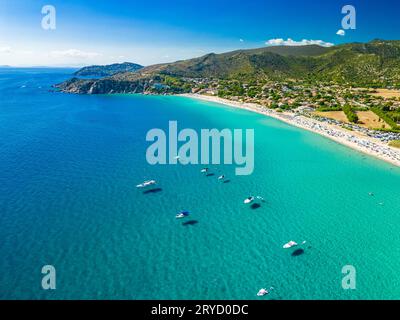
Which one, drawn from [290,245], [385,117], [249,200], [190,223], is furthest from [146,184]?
[385,117]

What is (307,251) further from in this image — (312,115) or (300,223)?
(312,115)

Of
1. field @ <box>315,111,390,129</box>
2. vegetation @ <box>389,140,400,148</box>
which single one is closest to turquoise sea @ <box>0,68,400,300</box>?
vegetation @ <box>389,140,400,148</box>

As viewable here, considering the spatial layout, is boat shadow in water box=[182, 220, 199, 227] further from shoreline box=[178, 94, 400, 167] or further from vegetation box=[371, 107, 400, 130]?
vegetation box=[371, 107, 400, 130]

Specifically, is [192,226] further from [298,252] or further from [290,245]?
[298,252]

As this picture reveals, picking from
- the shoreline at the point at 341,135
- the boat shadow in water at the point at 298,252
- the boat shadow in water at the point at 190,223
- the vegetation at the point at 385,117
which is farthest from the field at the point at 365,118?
the boat shadow in water at the point at 190,223

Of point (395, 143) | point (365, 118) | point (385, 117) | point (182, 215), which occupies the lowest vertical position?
point (182, 215)
